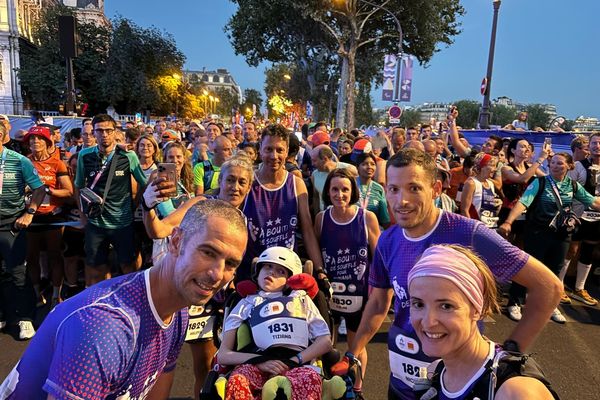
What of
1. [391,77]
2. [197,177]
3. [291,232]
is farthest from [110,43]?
[291,232]

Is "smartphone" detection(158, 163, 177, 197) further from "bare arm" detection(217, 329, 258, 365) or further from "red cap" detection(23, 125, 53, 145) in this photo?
"red cap" detection(23, 125, 53, 145)

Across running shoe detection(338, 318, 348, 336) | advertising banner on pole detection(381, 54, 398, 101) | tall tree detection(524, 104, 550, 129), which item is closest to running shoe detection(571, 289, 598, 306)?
running shoe detection(338, 318, 348, 336)

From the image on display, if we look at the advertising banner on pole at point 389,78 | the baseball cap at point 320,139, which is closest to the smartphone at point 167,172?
the baseball cap at point 320,139

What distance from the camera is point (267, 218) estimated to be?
3.27 metres

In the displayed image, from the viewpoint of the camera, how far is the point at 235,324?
2756 mm

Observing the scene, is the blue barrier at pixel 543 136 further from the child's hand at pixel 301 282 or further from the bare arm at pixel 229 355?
the bare arm at pixel 229 355

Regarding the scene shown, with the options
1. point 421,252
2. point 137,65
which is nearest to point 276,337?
point 421,252

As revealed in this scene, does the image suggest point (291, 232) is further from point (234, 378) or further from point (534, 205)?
point (534, 205)

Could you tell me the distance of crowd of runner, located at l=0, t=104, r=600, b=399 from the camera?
170cm

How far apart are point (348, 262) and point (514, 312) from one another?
3.01 m

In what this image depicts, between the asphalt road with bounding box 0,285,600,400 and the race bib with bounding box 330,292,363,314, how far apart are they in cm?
77

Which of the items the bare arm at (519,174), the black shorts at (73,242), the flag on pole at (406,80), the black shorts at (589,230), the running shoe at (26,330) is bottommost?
the running shoe at (26,330)

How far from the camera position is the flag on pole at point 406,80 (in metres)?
16.7

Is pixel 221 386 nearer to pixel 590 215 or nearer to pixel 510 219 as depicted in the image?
pixel 510 219
